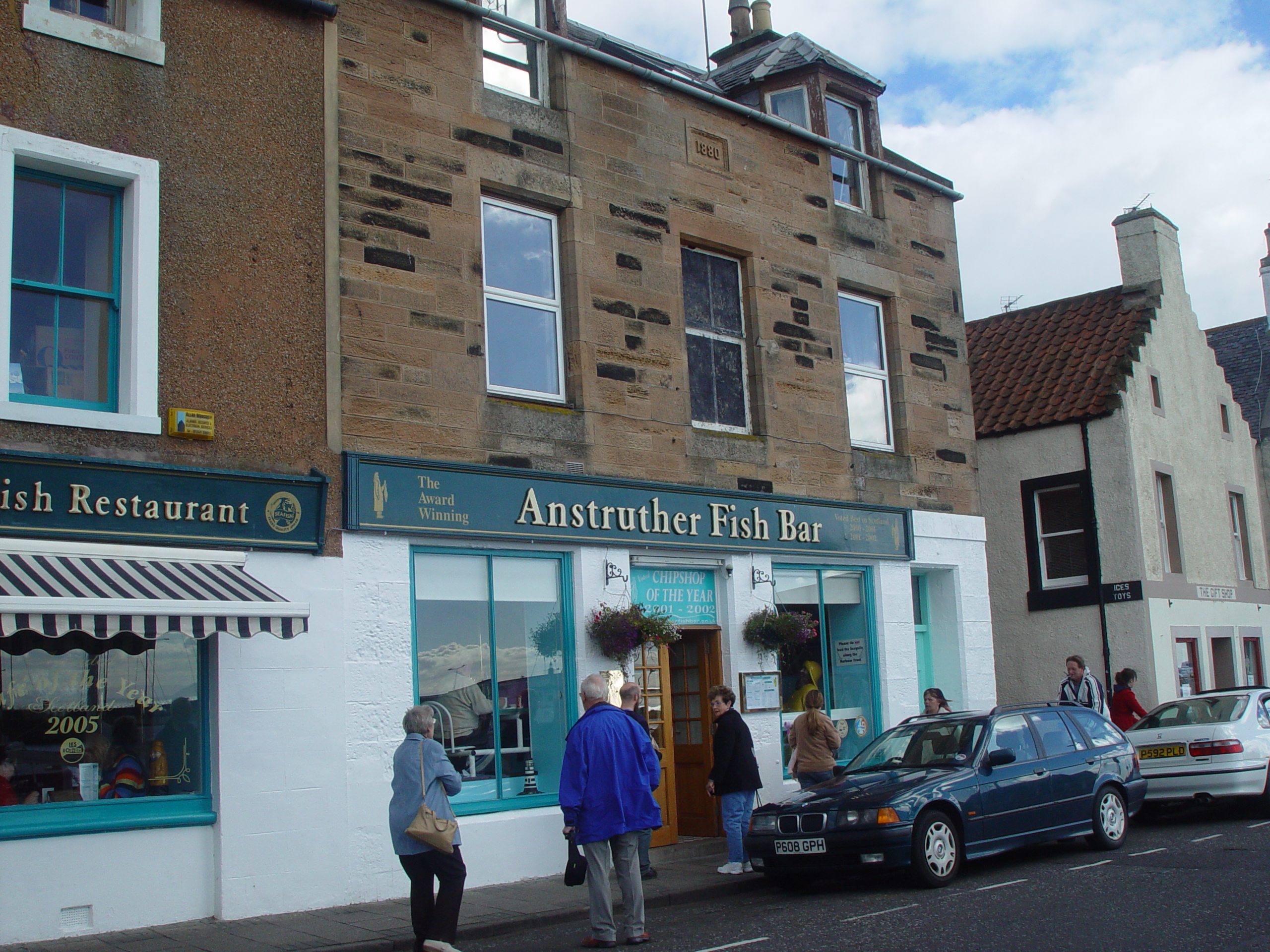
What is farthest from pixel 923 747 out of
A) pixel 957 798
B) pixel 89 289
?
pixel 89 289

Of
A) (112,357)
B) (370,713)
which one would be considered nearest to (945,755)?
(370,713)

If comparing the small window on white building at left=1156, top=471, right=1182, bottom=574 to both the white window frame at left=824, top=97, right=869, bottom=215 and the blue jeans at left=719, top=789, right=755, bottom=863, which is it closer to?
the white window frame at left=824, top=97, right=869, bottom=215

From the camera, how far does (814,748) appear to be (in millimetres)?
12375

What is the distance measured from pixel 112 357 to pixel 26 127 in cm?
180

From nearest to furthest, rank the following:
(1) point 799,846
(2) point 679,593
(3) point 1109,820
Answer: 1. (1) point 799,846
2. (3) point 1109,820
3. (2) point 679,593

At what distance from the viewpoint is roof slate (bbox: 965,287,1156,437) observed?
2081 centimetres

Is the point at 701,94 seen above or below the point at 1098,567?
above

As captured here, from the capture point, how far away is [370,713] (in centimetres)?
1065

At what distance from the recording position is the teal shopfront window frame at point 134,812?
876cm

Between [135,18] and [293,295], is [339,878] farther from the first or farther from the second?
[135,18]

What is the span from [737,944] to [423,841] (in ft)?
7.10

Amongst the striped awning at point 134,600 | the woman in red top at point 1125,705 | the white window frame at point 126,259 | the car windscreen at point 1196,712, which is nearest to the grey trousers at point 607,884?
the striped awning at point 134,600

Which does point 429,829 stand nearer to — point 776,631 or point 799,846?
point 799,846

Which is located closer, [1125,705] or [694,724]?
[694,724]
